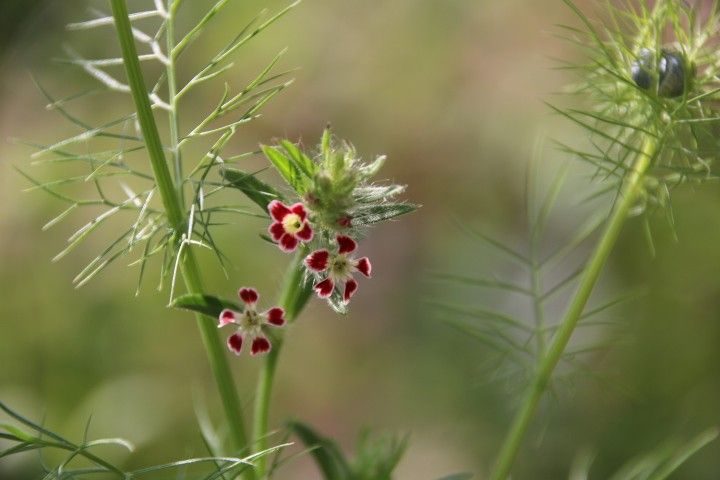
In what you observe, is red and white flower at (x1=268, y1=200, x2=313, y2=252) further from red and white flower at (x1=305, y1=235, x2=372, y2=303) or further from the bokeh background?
the bokeh background

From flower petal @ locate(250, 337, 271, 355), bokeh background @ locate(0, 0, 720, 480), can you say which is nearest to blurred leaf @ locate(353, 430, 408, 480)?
flower petal @ locate(250, 337, 271, 355)

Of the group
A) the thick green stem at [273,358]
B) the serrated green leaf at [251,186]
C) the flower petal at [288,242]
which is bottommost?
the thick green stem at [273,358]

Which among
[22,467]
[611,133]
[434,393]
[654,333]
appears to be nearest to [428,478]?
[434,393]

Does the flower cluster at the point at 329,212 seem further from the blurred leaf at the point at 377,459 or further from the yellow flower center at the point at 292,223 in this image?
the blurred leaf at the point at 377,459

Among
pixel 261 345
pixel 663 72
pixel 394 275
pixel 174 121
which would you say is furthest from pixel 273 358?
pixel 394 275

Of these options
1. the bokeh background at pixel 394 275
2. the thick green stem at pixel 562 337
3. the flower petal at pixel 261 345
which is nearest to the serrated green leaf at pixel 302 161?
the flower petal at pixel 261 345

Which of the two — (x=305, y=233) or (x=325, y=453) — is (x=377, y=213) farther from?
(x=325, y=453)
